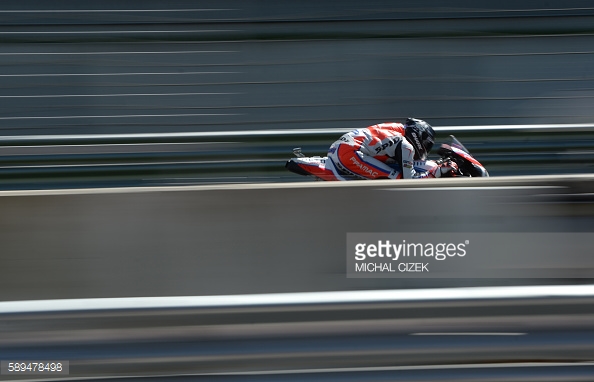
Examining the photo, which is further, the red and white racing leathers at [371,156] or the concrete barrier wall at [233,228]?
the red and white racing leathers at [371,156]

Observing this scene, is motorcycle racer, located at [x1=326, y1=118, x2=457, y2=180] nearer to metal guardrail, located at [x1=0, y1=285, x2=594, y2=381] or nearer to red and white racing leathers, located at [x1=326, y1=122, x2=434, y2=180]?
red and white racing leathers, located at [x1=326, y1=122, x2=434, y2=180]

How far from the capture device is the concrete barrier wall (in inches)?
150

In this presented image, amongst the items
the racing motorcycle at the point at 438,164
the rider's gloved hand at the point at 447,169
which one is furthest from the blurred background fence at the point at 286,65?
the rider's gloved hand at the point at 447,169

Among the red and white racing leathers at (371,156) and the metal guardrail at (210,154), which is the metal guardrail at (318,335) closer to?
the red and white racing leathers at (371,156)

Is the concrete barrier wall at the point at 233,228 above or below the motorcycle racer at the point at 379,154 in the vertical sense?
below

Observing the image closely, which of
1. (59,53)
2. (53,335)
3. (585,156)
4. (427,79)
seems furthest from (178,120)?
(53,335)

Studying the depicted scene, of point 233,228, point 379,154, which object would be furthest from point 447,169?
point 233,228

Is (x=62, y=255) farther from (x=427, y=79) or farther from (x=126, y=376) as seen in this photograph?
(x=427, y=79)

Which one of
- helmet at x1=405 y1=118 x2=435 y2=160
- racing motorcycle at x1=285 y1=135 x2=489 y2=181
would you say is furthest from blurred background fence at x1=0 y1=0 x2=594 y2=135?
racing motorcycle at x1=285 y1=135 x2=489 y2=181

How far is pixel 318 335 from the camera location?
3074 mm

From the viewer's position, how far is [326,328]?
3.07 meters

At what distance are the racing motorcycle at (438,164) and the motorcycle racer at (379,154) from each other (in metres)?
0.02

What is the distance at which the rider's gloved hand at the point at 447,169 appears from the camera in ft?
26.3

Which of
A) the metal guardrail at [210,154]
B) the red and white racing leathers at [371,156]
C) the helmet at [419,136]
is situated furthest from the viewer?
the metal guardrail at [210,154]
